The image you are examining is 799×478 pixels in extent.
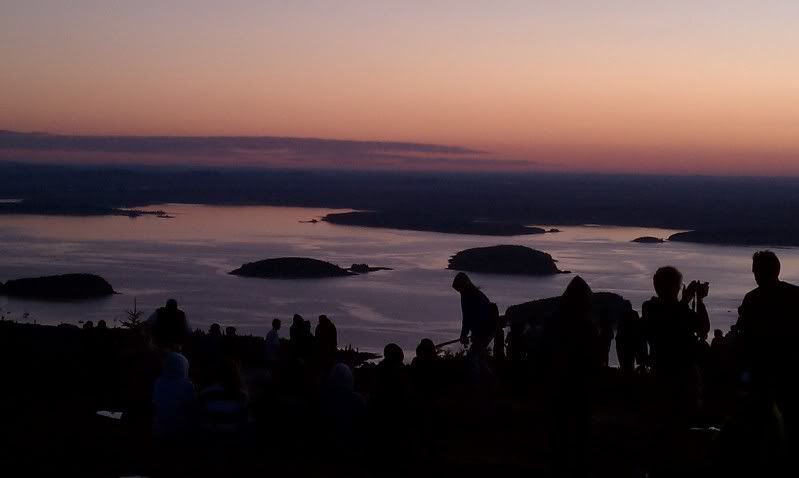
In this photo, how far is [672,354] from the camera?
20.3 ft

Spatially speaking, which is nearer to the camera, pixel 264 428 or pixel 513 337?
pixel 264 428

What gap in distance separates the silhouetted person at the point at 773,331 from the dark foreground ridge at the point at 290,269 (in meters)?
69.9

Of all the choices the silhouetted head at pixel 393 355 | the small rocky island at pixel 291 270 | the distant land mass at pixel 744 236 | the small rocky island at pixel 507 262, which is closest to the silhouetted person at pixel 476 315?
the silhouetted head at pixel 393 355

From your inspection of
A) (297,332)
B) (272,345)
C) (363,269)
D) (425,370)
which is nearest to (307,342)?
(297,332)

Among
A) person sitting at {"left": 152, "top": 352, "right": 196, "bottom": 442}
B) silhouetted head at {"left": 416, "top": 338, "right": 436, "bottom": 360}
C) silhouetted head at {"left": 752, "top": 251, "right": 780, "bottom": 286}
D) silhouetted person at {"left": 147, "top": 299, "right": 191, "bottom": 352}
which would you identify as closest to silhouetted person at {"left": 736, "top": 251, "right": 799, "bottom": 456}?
silhouetted head at {"left": 752, "top": 251, "right": 780, "bottom": 286}

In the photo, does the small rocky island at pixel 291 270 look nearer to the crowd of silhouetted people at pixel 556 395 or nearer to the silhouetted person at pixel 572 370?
the crowd of silhouetted people at pixel 556 395

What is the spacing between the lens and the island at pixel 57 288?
62938 mm

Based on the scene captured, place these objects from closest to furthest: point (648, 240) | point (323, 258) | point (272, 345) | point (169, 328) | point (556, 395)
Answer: point (556, 395)
point (169, 328)
point (272, 345)
point (323, 258)
point (648, 240)

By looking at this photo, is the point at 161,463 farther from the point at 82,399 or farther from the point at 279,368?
the point at 82,399

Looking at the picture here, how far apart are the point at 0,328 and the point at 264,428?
7.62 metres

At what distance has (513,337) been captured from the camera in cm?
1245

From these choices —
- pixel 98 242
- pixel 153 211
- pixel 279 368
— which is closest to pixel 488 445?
pixel 279 368

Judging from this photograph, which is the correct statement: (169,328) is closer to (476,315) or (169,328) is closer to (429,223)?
(476,315)

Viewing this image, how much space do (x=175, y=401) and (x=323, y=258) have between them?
82790 millimetres
